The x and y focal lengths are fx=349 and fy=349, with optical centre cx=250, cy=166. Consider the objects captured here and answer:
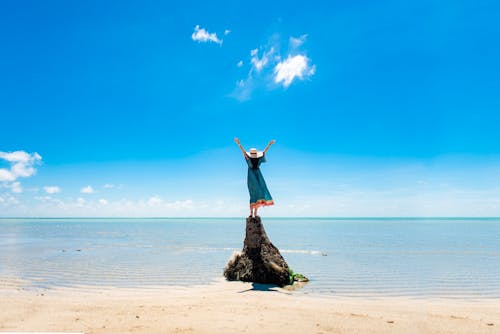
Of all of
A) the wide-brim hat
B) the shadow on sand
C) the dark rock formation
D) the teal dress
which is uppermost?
the wide-brim hat

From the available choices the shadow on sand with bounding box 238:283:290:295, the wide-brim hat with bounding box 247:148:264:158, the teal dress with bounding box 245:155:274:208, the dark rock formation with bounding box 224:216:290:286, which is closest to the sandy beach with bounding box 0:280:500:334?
the shadow on sand with bounding box 238:283:290:295

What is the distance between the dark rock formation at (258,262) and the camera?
9852mm

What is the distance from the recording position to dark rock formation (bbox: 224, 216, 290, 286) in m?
9.85

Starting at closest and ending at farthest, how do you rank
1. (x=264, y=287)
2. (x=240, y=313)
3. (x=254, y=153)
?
(x=240, y=313)
(x=264, y=287)
(x=254, y=153)

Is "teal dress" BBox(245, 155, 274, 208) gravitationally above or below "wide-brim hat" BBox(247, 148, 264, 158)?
below

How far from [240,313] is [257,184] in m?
4.32

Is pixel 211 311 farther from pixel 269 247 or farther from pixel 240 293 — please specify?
pixel 269 247

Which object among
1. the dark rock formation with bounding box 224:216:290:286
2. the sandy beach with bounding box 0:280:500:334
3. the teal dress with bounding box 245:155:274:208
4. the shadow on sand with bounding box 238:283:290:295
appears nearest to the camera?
the sandy beach with bounding box 0:280:500:334

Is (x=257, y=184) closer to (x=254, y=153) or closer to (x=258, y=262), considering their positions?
(x=254, y=153)

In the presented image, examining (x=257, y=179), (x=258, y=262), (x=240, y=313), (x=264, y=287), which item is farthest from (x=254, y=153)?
(x=240, y=313)

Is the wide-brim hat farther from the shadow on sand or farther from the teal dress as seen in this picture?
the shadow on sand

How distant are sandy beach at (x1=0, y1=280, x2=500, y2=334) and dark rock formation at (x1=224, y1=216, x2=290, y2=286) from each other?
1.95ft

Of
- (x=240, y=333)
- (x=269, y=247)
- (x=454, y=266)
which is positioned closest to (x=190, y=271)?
(x=269, y=247)

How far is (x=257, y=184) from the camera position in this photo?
9.98m
